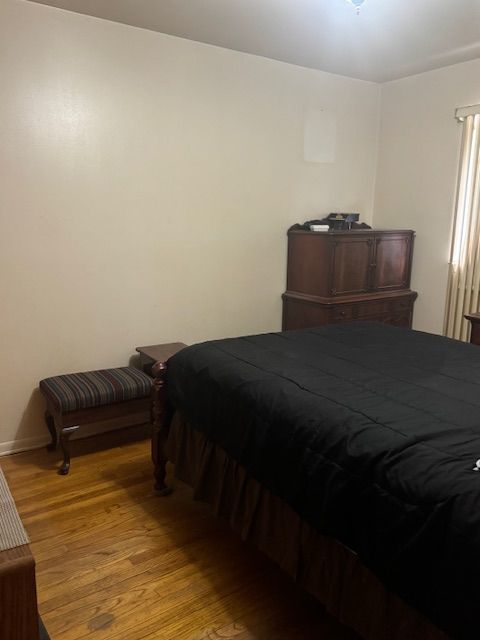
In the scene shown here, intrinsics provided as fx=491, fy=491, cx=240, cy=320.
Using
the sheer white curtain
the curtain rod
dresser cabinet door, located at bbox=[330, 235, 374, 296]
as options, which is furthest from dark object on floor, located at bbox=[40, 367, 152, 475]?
the curtain rod

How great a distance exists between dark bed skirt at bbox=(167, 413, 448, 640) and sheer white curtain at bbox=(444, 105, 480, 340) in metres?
2.59

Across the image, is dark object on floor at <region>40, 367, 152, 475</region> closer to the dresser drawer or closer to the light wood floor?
the light wood floor

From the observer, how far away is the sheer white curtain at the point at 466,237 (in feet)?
12.0

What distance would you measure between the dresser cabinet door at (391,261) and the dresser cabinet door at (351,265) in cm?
9

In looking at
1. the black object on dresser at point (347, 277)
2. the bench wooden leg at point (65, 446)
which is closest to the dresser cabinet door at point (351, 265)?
the black object on dresser at point (347, 277)

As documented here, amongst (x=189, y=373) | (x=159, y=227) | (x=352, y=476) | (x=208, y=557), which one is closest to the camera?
(x=352, y=476)

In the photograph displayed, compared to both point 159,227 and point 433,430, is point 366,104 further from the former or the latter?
point 433,430

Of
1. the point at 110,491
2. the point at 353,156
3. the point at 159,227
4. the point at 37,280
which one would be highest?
the point at 353,156

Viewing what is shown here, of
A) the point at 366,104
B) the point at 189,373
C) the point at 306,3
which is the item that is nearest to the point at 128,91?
the point at 306,3

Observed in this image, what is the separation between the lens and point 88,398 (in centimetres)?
276

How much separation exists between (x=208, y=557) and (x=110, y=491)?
75cm

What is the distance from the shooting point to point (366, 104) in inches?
166

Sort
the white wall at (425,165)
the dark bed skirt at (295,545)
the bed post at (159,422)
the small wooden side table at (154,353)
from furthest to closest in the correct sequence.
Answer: the white wall at (425,165) → the small wooden side table at (154,353) → the bed post at (159,422) → the dark bed skirt at (295,545)

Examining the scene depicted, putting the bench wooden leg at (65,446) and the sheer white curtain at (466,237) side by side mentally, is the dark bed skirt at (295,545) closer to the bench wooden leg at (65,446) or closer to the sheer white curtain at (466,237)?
the bench wooden leg at (65,446)
